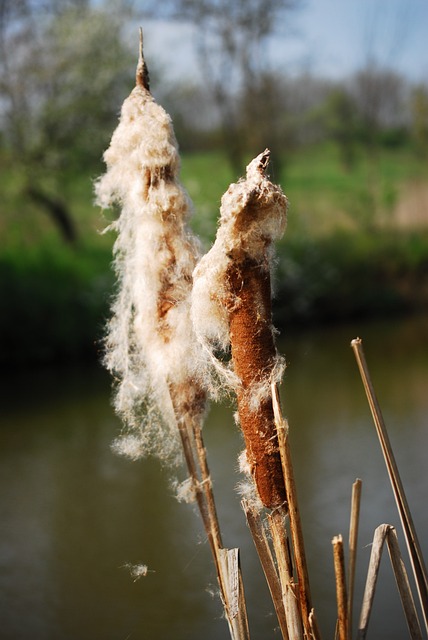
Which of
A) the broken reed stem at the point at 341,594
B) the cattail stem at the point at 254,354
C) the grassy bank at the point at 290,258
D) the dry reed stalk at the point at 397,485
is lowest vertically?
the broken reed stem at the point at 341,594

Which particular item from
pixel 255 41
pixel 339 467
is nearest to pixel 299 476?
pixel 339 467

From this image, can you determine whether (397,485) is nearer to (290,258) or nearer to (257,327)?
(257,327)

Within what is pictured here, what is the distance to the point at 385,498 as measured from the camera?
17.5 feet

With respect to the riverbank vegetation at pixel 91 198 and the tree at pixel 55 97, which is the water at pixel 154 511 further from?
the tree at pixel 55 97

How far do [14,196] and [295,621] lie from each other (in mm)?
14309

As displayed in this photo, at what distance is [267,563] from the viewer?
1853 mm

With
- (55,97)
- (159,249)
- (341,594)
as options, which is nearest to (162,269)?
(159,249)

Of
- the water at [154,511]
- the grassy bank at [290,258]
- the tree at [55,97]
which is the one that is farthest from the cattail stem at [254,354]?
the tree at [55,97]

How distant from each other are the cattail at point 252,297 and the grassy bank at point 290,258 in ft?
26.5

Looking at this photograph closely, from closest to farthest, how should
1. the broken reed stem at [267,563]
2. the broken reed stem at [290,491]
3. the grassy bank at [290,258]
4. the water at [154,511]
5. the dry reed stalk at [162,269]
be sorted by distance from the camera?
the broken reed stem at [290,491]
the broken reed stem at [267,563]
the dry reed stalk at [162,269]
the water at [154,511]
the grassy bank at [290,258]

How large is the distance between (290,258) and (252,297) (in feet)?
41.2

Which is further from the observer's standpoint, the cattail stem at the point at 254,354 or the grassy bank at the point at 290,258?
the grassy bank at the point at 290,258

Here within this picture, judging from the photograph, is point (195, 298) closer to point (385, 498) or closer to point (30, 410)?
point (385, 498)

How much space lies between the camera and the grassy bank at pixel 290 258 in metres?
11.4
